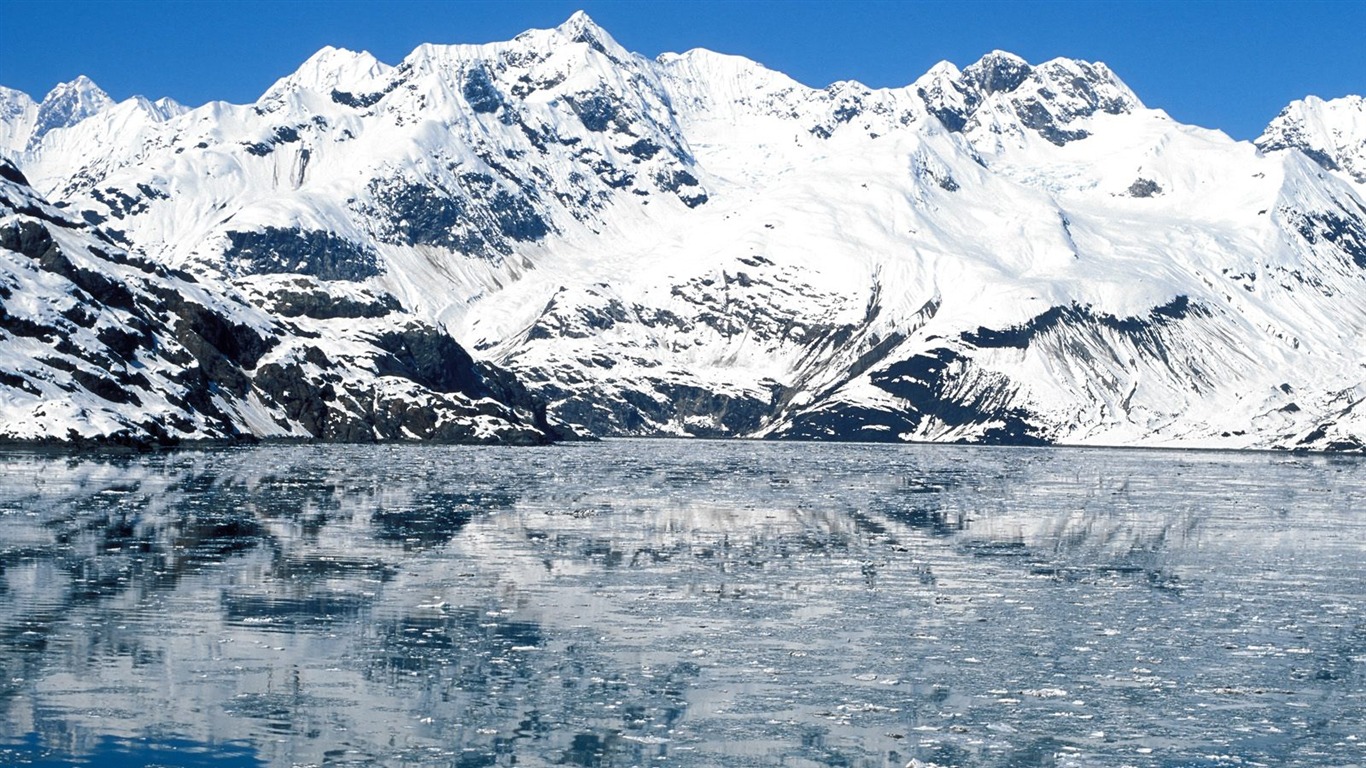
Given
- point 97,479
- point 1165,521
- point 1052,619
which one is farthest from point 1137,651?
point 97,479

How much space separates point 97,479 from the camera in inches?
5586

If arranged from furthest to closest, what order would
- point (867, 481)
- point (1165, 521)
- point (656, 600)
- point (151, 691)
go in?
point (867, 481)
point (1165, 521)
point (656, 600)
point (151, 691)

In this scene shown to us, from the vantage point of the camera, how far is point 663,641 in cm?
5825

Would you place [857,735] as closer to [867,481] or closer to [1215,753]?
[1215,753]

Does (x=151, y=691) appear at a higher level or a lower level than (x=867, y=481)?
lower

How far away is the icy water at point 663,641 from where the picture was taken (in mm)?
43875

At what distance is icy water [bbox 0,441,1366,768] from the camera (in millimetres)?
43875

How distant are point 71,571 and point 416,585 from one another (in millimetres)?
14435

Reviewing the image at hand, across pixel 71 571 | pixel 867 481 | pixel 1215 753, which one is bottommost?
pixel 1215 753

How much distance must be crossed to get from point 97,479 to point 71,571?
240 feet

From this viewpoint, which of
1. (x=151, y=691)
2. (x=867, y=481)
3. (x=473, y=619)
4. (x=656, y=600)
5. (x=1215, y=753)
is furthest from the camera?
(x=867, y=481)

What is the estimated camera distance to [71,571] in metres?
72.3

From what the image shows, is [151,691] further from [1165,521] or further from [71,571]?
[1165,521]

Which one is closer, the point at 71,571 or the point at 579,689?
the point at 579,689
